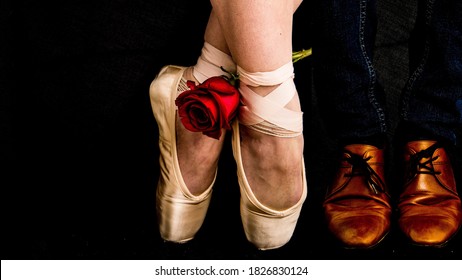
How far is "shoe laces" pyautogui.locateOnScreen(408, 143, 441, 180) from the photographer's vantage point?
877mm

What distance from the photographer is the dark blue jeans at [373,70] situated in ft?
2.78

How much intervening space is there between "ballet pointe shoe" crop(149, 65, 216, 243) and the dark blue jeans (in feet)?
0.86

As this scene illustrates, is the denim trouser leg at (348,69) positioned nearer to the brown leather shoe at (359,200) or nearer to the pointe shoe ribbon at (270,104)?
the brown leather shoe at (359,200)

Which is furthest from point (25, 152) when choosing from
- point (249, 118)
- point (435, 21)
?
point (435, 21)

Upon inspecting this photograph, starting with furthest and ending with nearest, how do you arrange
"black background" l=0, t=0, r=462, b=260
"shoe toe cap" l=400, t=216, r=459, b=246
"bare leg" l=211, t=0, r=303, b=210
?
1. "black background" l=0, t=0, r=462, b=260
2. "shoe toe cap" l=400, t=216, r=459, b=246
3. "bare leg" l=211, t=0, r=303, b=210

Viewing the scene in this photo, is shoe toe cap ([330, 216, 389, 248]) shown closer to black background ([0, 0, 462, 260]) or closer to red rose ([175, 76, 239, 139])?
black background ([0, 0, 462, 260])

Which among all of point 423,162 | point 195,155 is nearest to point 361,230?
point 423,162

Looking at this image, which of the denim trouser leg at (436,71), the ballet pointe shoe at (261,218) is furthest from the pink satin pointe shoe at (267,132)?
the denim trouser leg at (436,71)

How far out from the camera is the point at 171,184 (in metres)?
0.84

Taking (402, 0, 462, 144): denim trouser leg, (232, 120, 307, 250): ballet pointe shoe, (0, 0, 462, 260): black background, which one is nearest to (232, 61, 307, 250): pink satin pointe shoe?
(232, 120, 307, 250): ballet pointe shoe

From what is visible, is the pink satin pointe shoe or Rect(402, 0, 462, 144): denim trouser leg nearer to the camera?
the pink satin pointe shoe

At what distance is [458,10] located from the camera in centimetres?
84

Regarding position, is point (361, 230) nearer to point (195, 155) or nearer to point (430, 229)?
point (430, 229)
